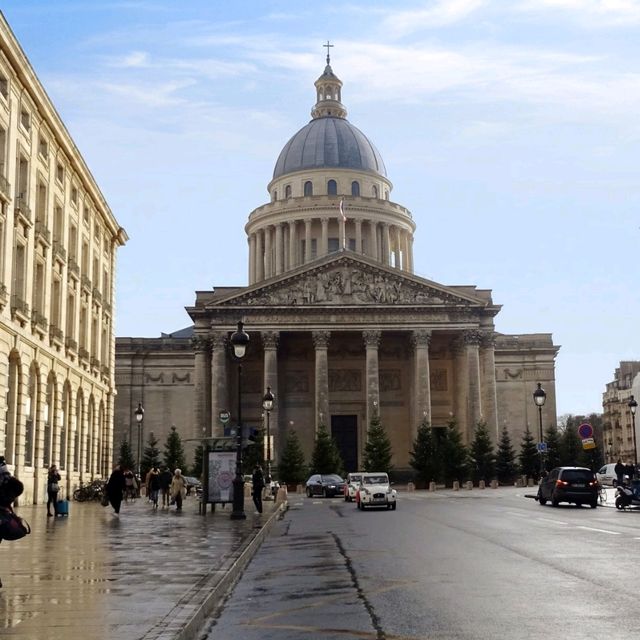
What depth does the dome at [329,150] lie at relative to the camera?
125m

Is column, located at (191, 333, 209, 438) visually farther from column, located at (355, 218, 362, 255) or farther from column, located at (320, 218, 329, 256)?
column, located at (355, 218, 362, 255)

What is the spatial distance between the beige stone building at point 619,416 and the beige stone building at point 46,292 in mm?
104575

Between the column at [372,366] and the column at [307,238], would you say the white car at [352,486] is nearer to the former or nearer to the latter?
the column at [372,366]

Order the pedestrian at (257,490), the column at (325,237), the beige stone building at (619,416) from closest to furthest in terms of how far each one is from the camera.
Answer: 1. the pedestrian at (257,490)
2. the column at (325,237)
3. the beige stone building at (619,416)

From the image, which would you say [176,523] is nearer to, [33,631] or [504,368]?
[33,631]

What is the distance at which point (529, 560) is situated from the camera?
17031 millimetres

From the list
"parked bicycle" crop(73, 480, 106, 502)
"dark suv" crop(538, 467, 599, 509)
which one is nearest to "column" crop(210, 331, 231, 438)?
"parked bicycle" crop(73, 480, 106, 502)

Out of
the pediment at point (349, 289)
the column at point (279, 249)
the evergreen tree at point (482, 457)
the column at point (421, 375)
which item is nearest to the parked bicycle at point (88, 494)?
the evergreen tree at point (482, 457)

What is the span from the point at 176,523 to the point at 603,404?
145 metres

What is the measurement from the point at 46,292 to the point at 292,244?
75490 millimetres

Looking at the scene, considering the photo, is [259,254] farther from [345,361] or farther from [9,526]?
[9,526]

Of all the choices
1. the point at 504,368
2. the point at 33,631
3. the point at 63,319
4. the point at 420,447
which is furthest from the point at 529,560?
the point at 504,368

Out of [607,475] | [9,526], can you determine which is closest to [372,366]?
[607,475]

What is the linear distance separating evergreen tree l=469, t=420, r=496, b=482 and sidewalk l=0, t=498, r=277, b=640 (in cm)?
5597
